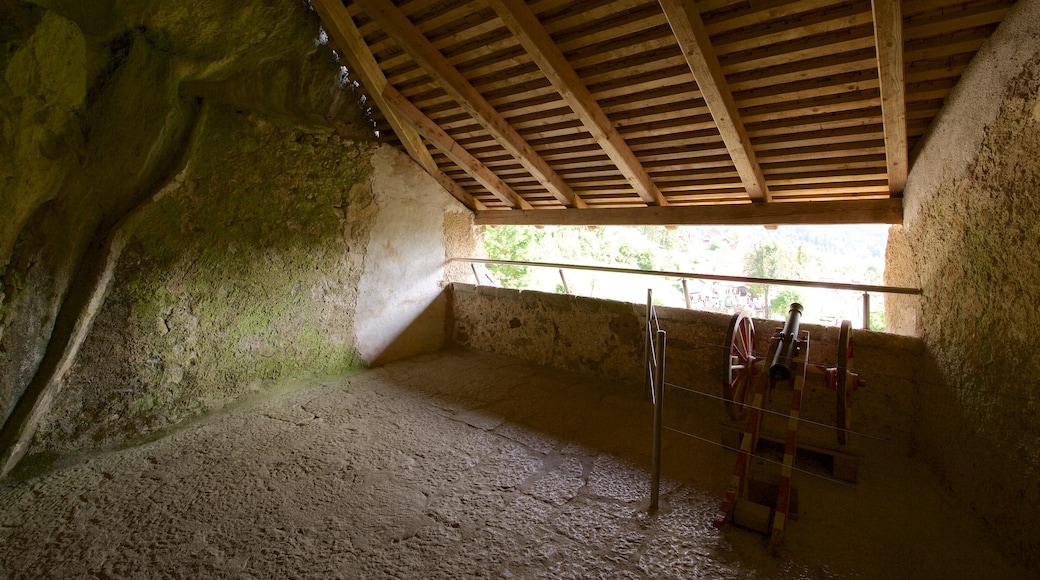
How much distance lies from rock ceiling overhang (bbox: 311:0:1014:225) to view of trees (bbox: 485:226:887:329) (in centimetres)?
1028

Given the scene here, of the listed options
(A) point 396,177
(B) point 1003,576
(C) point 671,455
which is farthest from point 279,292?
(B) point 1003,576

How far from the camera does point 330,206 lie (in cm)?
414

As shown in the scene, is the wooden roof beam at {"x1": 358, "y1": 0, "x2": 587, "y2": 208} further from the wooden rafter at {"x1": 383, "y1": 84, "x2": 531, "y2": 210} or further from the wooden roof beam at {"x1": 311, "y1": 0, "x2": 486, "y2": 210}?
the wooden rafter at {"x1": 383, "y1": 84, "x2": 531, "y2": 210}

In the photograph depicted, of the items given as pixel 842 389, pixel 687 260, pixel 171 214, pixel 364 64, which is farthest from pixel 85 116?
pixel 687 260

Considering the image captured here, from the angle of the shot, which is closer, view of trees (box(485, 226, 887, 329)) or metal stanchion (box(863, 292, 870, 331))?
metal stanchion (box(863, 292, 870, 331))

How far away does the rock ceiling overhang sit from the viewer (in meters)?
2.52

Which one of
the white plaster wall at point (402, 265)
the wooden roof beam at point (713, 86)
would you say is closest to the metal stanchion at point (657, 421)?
the wooden roof beam at point (713, 86)

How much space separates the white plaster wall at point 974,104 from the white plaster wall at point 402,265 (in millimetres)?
4402

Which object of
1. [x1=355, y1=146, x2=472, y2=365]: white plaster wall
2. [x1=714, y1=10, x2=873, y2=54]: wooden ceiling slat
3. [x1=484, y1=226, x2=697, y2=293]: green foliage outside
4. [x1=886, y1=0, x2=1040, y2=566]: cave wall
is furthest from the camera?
[x1=484, y1=226, x2=697, y2=293]: green foliage outside

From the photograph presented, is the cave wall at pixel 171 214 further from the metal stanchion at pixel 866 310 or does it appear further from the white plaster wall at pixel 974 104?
the metal stanchion at pixel 866 310

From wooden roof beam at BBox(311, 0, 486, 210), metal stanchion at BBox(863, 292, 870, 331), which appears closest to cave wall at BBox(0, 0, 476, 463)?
wooden roof beam at BBox(311, 0, 486, 210)

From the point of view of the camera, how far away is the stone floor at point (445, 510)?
1.83 m

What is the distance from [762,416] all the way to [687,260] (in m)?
21.4

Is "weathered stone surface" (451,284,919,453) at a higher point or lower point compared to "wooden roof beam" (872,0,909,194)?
lower
